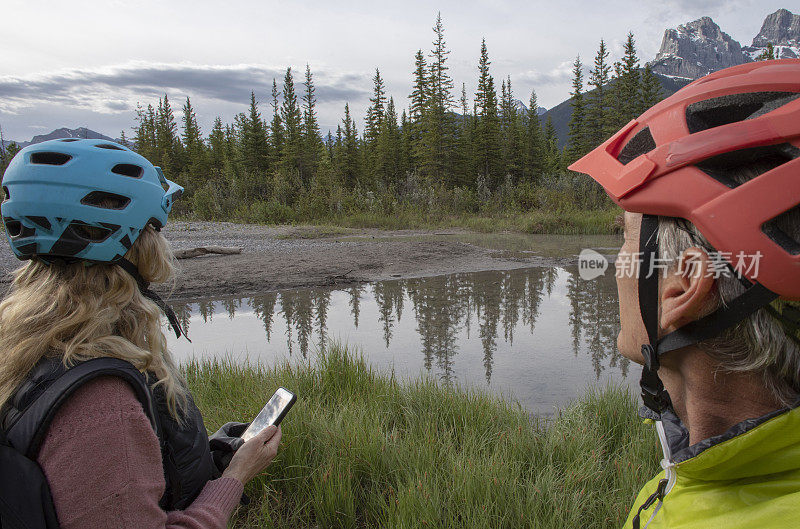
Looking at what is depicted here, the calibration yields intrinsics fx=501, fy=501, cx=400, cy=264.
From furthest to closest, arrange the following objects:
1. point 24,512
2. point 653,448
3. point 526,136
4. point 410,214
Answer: point 526,136, point 410,214, point 653,448, point 24,512

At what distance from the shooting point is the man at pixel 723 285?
3.47 ft

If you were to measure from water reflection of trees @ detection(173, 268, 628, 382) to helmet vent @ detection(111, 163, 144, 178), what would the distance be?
12.2ft

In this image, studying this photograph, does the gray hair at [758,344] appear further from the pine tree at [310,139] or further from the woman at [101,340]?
the pine tree at [310,139]

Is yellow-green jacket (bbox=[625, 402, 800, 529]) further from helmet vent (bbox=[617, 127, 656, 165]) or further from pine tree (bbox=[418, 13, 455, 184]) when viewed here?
pine tree (bbox=[418, 13, 455, 184])

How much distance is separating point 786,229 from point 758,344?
0.26 m

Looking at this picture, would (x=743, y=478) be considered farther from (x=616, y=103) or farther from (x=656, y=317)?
(x=616, y=103)

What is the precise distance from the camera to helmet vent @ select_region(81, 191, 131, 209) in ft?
6.10

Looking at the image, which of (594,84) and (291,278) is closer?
(291,278)

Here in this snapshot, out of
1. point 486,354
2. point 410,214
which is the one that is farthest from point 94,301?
point 410,214

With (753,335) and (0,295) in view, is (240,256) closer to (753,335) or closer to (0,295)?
(0,295)

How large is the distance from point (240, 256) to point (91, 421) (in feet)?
37.5

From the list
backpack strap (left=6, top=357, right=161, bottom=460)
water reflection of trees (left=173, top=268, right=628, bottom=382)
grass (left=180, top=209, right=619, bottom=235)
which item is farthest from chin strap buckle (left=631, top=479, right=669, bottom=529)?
grass (left=180, top=209, right=619, bottom=235)

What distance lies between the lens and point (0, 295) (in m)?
7.63

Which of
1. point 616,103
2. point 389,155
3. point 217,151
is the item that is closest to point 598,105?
point 616,103
